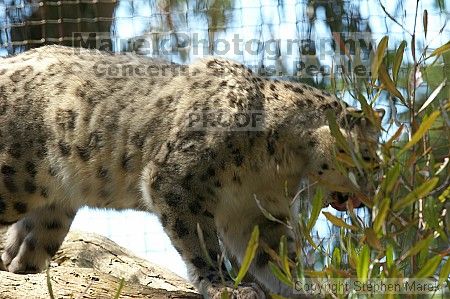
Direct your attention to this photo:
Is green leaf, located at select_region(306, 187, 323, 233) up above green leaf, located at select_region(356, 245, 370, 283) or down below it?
above

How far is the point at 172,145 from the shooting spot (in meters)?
4.38

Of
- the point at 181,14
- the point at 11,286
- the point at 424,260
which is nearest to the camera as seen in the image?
the point at 424,260

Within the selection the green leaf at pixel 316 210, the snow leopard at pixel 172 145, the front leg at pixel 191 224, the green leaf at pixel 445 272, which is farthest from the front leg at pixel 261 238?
the green leaf at pixel 445 272

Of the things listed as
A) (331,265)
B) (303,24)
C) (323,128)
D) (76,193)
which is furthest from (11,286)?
(303,24)

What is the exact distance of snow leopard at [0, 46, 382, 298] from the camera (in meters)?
4.28

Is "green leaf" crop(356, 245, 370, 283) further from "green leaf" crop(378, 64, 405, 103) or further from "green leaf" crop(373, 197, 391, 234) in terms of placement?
"green leaf" crop(378, 64, 405, 103)

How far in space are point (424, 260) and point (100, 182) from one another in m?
2.36

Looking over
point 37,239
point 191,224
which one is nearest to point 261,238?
point 191,224

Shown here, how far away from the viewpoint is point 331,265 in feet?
8.05

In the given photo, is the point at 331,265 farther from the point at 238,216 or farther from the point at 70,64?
the point at 70,64
